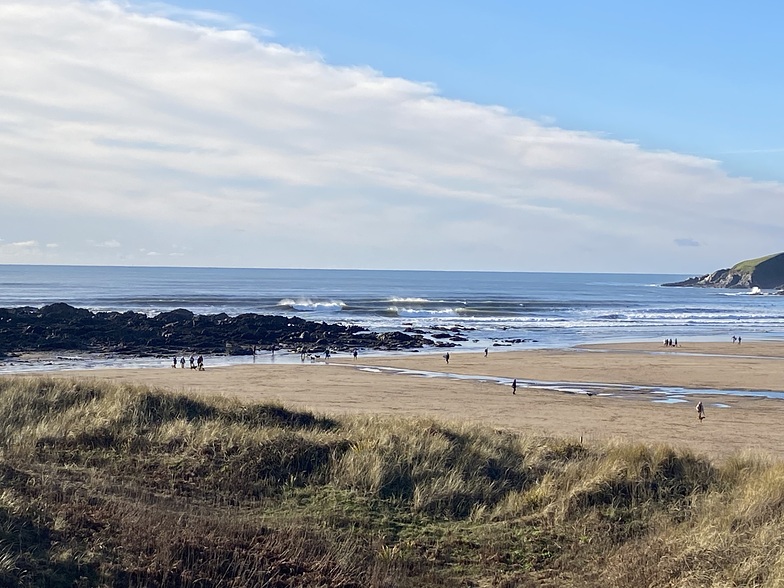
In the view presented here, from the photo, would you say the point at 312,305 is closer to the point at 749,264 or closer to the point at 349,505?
the point at 349,505

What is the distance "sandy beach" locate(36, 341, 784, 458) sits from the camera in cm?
2114

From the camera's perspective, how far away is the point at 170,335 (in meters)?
51.0

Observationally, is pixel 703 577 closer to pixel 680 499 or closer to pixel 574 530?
pixel 574 530

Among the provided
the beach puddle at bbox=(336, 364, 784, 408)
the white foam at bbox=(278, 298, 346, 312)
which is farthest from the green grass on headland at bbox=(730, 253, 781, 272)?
the beach puddle at bbox=(336, 364, 784, 408)

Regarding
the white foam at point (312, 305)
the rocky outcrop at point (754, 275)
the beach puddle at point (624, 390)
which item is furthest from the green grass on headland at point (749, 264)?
the beach puddle at point (624, 390)

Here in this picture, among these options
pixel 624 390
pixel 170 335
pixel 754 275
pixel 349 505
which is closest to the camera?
pixel 349 505

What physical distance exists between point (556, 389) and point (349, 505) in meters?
23.3

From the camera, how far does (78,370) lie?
35.2m

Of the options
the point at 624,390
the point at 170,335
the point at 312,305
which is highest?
the point at 312,305

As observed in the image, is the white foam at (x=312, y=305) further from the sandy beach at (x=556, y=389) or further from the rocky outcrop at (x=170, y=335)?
the sandy beach at (x=556, y=389)

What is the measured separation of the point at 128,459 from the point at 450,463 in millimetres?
4233

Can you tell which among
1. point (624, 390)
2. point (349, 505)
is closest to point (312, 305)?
point (624, 390)

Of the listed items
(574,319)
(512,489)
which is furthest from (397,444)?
(574,319)

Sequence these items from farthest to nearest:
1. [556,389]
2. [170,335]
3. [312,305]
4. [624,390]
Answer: [312,305], [170,335], [624,390], [556,389]
